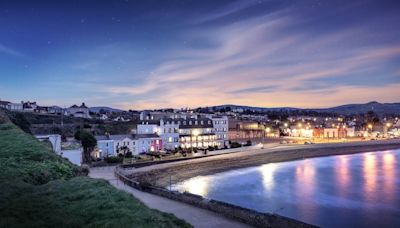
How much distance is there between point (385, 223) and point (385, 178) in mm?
22243

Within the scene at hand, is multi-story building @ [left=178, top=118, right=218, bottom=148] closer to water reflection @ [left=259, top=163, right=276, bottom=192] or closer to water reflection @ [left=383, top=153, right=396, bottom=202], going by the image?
water reflection @ [left=259, top=163, right=276, bottom=192]

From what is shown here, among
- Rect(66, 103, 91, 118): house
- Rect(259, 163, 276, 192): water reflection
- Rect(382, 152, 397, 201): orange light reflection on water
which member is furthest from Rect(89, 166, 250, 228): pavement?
Rect(66, 103, 91, 118): house

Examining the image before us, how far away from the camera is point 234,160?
169 ft

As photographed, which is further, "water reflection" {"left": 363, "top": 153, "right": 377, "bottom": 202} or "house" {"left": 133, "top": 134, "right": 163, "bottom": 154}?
"house" {"left": 133, "top": 134, "right": 163, "bottom": 154}

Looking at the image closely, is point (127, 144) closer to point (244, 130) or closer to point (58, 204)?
point (244, 130)

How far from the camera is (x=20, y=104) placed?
105312mm

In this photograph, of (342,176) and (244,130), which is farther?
(244,130)

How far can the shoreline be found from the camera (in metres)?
37.8

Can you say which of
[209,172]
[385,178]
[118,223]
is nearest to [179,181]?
[209,172]

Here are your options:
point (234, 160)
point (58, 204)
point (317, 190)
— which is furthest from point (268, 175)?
point (58, 204)

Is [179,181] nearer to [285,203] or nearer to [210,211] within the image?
[285,203]

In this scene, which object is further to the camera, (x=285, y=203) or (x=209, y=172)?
(x=209, y=172)

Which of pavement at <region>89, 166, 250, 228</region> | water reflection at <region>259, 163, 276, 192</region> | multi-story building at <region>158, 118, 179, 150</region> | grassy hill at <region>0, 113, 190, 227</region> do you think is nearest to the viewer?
grassy hill at <region>0, 113, 190, 227</region>

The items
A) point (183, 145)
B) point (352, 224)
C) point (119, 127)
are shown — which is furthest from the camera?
point (119, 127)
